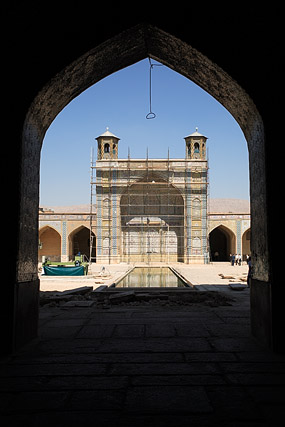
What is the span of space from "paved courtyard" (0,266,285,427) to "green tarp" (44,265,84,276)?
11.3 m

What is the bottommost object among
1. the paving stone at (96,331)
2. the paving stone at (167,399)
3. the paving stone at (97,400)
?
the paving stone at (96,331)

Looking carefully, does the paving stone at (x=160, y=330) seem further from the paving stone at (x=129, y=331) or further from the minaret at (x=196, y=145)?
the minaret at (x=196, y=145)

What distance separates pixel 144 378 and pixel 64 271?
13783 millimetres

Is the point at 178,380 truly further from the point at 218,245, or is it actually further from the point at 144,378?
the point at 218,245

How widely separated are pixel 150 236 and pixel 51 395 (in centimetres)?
2535

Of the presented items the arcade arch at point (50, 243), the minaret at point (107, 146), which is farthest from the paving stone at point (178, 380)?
the arcade arch at point (50, 243)

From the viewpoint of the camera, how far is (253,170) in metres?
4.17

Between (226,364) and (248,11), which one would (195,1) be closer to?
(248,11)

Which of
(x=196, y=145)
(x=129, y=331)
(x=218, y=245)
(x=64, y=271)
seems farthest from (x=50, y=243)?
(x=129, y=331)

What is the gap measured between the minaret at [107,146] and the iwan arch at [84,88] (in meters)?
22.9

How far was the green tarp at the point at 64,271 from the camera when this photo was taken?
16016 millimetres

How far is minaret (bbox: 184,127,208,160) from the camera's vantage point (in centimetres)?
2758

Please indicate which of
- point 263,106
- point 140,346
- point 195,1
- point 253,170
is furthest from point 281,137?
point 140,346

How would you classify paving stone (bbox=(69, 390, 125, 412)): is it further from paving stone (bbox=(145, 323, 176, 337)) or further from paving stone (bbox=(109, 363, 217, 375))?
paving stone (bbox=(145, 323, 176, 337))
